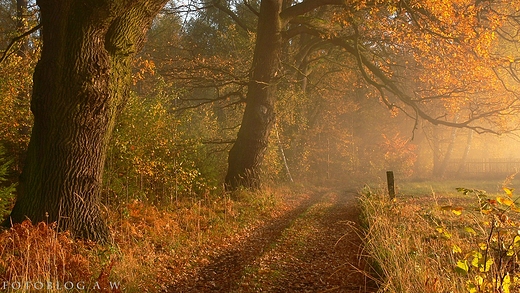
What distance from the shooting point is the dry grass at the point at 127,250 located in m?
5.01

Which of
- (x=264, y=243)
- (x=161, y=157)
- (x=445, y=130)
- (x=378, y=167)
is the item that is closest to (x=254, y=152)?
(x=161, y=157)

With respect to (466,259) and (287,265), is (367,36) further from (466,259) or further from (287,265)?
(466,259)

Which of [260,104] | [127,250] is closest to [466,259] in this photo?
[127,250]

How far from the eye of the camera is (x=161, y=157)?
455 inches

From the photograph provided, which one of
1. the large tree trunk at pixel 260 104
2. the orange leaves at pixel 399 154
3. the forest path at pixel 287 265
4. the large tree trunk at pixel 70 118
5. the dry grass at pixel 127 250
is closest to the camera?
the dry grass at pixel 127 250

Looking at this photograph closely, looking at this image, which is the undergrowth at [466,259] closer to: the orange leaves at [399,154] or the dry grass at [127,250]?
the dry grass at [127,250]

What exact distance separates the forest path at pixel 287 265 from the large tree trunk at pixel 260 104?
498 cm

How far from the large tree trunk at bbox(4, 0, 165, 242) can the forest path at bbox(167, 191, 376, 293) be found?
198cm

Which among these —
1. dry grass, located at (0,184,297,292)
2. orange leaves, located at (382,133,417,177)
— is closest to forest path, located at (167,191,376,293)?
dry grass, located at (0,184,297,292)

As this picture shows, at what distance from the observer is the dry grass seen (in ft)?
16.4

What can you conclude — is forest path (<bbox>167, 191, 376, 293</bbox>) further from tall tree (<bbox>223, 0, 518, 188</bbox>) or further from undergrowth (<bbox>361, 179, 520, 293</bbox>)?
tall tree (<bbox>223, 0, 518, 188</bbox>)

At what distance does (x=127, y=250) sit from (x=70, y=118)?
7.26ft

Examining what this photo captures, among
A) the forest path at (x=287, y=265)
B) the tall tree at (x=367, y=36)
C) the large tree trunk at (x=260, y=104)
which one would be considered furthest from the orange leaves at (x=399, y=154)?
the forest path at (x=287, y=265)

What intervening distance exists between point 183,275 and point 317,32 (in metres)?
11.2
